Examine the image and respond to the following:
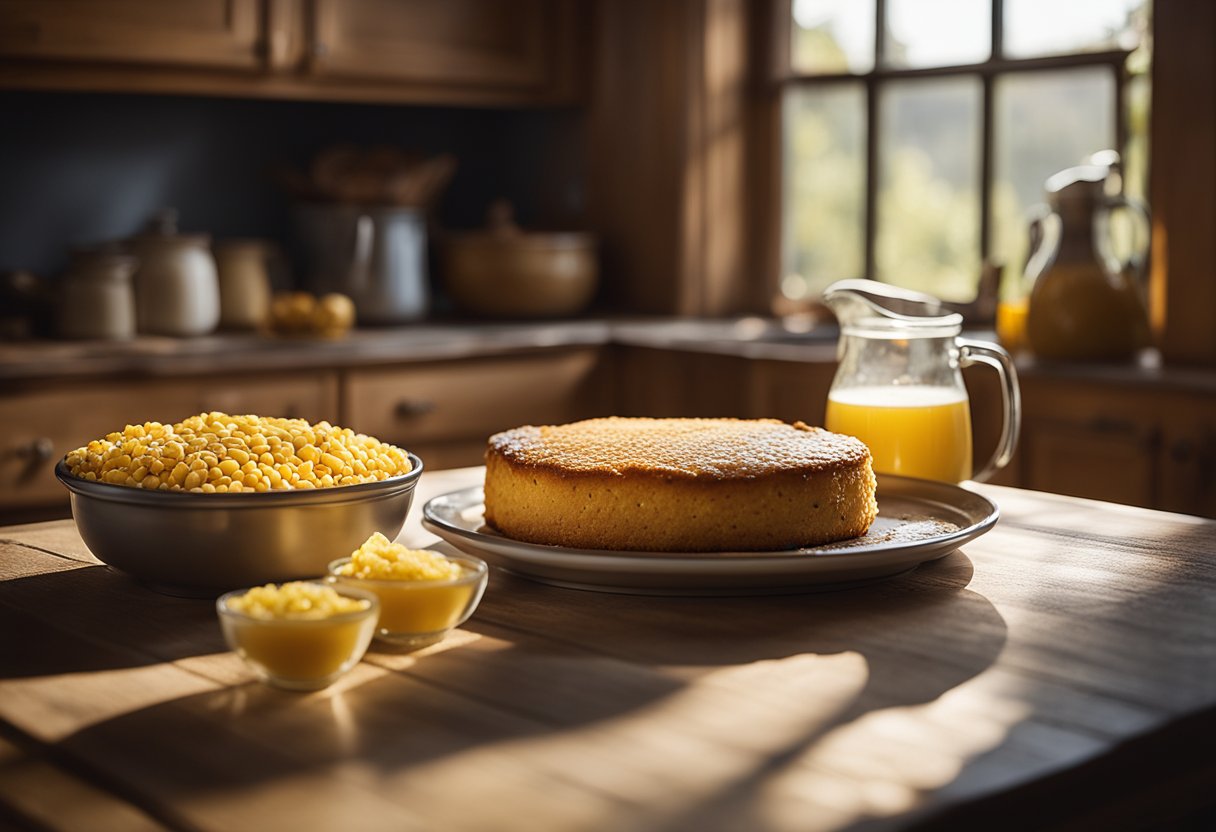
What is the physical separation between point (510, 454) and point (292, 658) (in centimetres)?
37

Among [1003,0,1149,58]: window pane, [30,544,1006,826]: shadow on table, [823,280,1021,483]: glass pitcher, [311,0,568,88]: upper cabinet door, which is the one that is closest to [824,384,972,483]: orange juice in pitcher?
[823,280,1021,483]: glass pitcher

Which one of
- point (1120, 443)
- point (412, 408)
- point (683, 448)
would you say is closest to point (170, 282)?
point (412, 408)

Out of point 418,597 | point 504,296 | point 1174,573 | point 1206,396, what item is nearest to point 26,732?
point 418,597

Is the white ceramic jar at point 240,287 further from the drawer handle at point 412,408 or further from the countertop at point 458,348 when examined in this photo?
the drawer handle at point 412,408

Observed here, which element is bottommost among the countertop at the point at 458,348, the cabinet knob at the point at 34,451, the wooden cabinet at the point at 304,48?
the cabinet knob at the point at 34,451

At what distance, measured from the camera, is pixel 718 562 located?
1.09m

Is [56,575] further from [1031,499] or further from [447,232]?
[447,232]

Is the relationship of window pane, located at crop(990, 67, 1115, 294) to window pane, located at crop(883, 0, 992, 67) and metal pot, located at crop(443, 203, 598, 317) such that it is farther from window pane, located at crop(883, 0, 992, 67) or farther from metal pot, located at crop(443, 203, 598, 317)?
metal pot, located at crop(443, 203, 598, 317)

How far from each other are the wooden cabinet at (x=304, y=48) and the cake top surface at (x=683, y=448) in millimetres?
2237

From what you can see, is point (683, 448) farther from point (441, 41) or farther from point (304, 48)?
point (441, 41)

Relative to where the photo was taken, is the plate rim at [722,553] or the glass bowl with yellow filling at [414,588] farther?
the plate rim at [722,553]

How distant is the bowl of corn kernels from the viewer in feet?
3.55

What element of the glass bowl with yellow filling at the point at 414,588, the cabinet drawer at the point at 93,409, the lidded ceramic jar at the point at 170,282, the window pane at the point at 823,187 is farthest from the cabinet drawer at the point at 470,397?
the glass bowl with yellow filling at the point at 414,588

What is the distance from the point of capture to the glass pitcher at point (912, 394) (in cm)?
148
